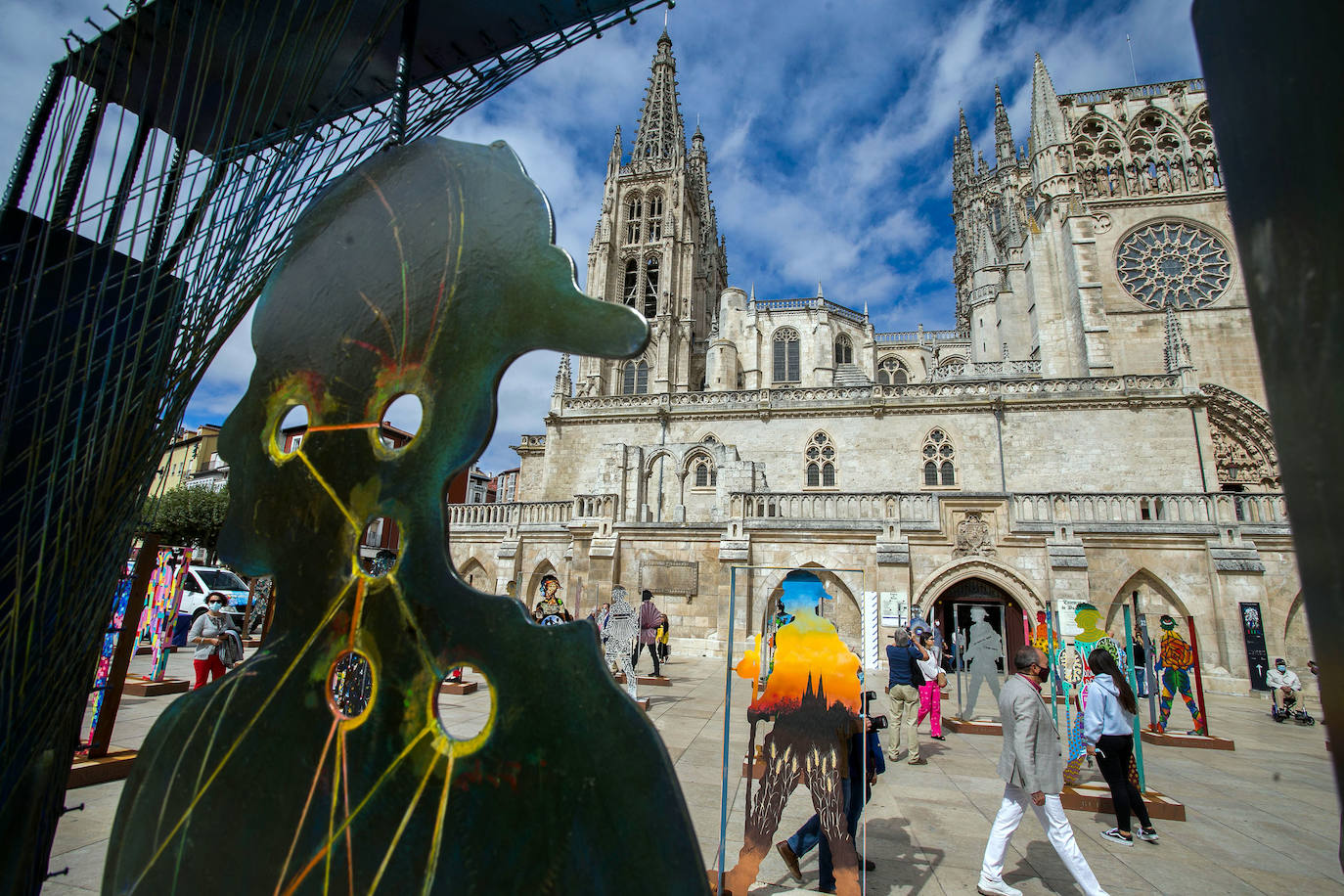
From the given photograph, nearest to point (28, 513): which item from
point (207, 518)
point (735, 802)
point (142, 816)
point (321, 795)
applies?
point (142, 816)

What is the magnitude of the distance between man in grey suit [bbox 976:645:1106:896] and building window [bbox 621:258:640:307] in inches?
1532

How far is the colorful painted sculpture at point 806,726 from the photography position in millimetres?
3629

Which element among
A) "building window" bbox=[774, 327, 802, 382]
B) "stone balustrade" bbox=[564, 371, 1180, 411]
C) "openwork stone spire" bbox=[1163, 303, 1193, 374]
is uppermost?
"building window" bbox=[774, 327, 802, 382]

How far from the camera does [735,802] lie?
5.62 m

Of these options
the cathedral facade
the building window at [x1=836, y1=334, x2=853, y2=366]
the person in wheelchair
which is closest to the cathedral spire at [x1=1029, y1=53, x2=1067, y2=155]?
the cathedral facade

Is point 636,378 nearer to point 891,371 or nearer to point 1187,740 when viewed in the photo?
point 891,371

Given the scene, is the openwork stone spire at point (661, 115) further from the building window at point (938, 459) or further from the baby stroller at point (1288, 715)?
the baby stroller at point (1288, 715)

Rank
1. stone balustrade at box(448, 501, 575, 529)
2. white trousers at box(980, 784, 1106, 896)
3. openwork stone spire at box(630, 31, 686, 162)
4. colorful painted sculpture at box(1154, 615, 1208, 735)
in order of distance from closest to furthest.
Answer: white trousers at box(980, 784, 1106, 896), colorful painted sculpture at box(1154, 615, 1208, 735), stone balustrade at box(448, 501, 575, 529), openwork stone spire at box(630, 31, 686, 162)

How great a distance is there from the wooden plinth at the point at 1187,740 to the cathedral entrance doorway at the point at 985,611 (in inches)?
270

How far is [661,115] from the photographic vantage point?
4994 centimetres

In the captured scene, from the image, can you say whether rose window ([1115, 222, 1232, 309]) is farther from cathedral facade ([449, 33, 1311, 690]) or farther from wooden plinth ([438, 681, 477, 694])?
wooden plinth ([438, 681, 477, 694])

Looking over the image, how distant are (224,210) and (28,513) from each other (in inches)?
52.8

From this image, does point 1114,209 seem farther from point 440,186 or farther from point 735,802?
point 440,186

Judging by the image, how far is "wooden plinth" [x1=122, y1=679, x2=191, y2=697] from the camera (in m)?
9.07
